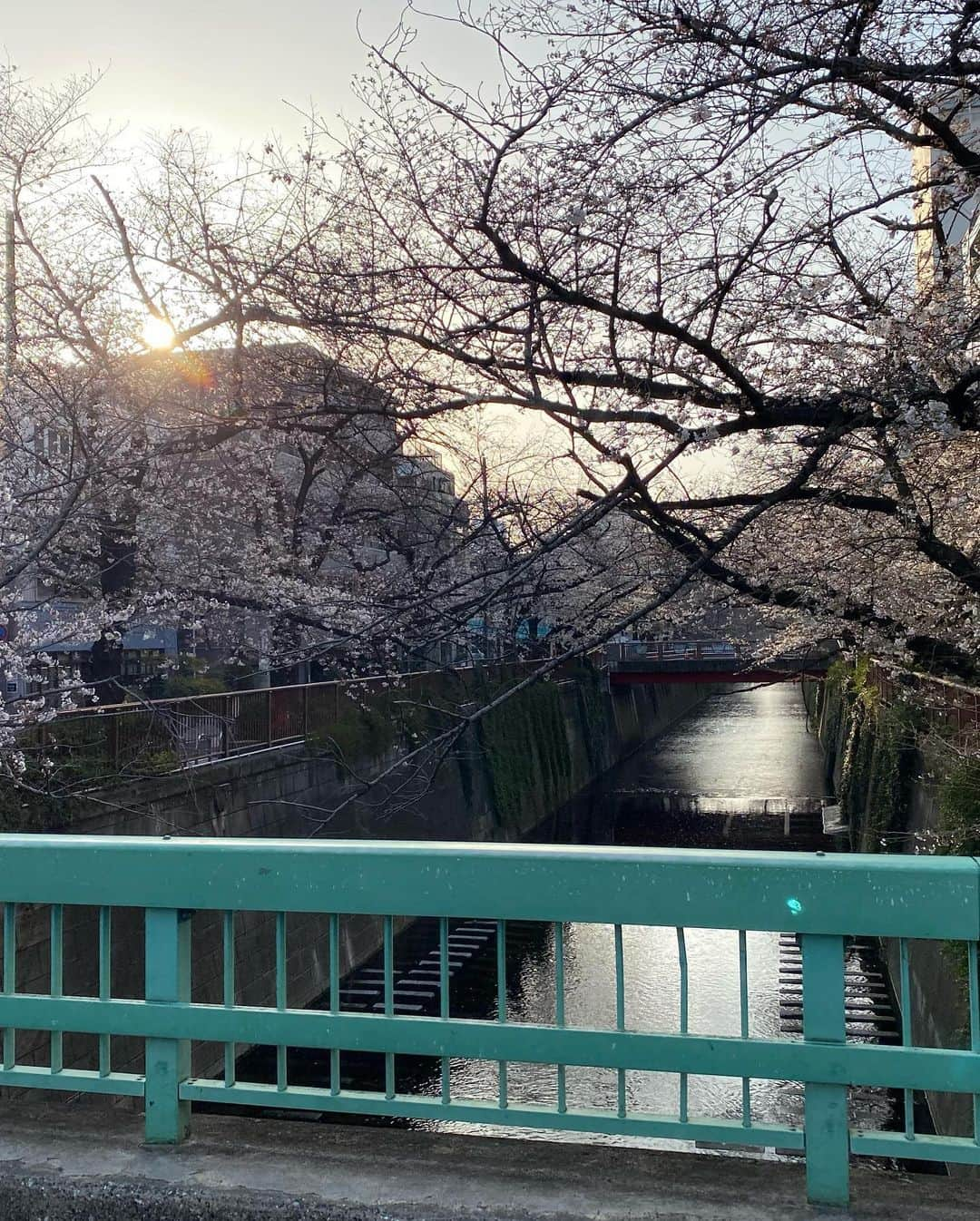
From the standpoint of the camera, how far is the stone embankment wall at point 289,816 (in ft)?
38.6

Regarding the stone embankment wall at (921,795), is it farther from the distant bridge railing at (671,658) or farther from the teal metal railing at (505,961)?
the distant bridge railing at (671,658)

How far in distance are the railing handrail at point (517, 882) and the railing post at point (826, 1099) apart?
0.08 meters

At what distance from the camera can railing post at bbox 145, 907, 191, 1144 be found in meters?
3.05

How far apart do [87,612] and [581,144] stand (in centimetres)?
1074

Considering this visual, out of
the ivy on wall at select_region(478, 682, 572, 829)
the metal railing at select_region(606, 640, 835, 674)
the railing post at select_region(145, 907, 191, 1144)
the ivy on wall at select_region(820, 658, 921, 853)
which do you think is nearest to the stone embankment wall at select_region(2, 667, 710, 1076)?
the ivy on wall at select_region(478, 682, 572, 829)

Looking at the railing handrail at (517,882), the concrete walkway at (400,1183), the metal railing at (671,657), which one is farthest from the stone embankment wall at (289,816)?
the metal railing at (671,657)

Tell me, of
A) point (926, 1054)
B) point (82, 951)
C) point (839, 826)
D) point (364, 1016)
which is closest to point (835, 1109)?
point (926, 1054)

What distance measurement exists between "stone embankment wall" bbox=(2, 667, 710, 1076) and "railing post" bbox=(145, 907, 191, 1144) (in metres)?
0.50

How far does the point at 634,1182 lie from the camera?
2.80 metres

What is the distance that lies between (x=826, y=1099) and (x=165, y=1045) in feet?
5.80

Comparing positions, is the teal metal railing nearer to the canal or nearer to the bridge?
the canal

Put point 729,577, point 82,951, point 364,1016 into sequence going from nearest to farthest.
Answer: point 364,1016, point 729,577, point 82,951

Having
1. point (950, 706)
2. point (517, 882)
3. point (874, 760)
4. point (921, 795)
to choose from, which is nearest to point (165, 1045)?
point (517, 882)

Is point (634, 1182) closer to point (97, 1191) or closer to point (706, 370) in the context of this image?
point (97, 1191)
